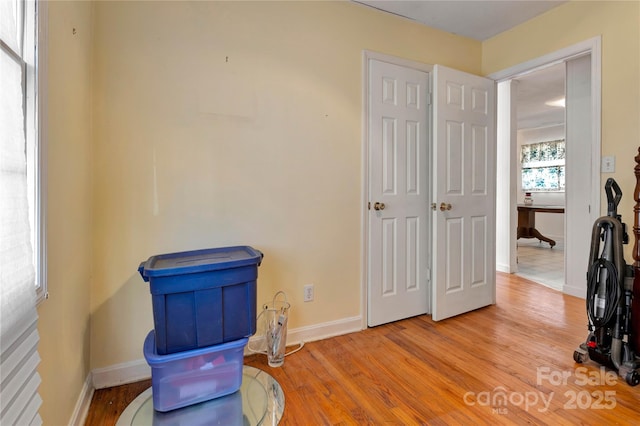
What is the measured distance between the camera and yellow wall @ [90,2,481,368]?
1725 mm

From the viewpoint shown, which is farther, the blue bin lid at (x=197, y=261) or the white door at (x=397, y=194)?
the white door at (x=397, y=194)

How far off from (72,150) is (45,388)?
37.0 inches

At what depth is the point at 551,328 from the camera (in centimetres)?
241

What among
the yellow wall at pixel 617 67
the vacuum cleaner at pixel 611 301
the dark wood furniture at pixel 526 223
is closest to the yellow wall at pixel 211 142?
the yellow wall at pixel 617 67

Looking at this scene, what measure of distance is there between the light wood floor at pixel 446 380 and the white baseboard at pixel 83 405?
3 cm

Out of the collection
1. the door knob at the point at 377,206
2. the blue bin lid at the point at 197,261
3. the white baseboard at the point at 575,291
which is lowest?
the white baseboard at the point at 575,291

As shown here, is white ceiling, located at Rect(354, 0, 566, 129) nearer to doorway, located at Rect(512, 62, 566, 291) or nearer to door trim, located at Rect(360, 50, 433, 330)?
door trim, located at Rect(360, 50, 433, 330)

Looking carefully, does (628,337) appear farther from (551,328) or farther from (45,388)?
(45,388)

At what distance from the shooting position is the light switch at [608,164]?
2.12 m

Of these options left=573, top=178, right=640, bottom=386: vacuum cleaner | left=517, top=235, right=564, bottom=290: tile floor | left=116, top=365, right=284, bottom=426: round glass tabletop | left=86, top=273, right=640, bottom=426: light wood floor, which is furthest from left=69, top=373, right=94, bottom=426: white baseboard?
left=517, top=235, right=564, bottom=290: tile floor

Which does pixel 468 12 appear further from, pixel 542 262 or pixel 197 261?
pixel 542 262

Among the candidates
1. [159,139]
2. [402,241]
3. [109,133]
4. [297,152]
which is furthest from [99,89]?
[402,241]

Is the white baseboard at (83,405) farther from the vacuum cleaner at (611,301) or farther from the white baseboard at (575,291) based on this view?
the white baseboard at (575,291)

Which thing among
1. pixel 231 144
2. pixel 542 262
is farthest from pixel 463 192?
pixel 542 262
